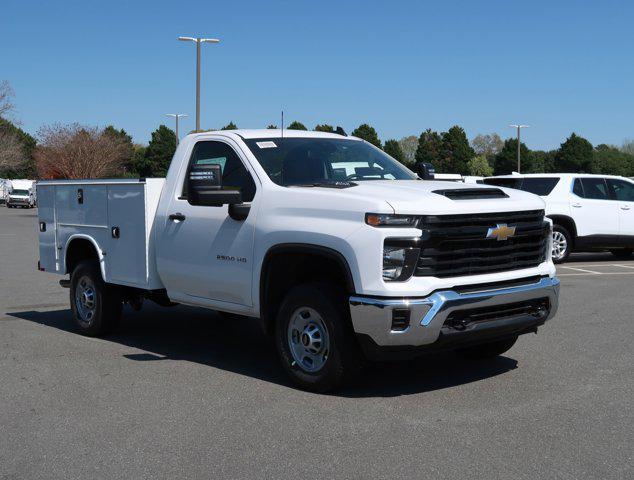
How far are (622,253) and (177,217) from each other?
13.4m

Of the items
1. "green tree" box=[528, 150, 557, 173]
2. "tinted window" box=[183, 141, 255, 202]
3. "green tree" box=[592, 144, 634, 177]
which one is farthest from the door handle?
"green tree" box=[528, 150, 557, 173]

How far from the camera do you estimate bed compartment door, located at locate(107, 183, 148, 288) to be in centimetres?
782

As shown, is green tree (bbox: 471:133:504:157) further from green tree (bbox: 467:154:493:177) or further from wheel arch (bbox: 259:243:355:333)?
wheel arch (bbox: 259:243:355:333)

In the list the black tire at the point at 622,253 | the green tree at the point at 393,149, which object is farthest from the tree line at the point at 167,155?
the black tire at the point at 622,253

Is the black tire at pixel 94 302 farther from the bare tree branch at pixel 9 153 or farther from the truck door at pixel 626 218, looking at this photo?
the bare tree branch at pixel 9 153

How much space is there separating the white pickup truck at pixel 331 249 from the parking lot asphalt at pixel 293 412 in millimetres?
422

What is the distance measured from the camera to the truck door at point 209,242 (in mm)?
6781

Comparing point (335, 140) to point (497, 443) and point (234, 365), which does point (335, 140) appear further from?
point (497, 443)

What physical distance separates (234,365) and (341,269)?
6.25 feet

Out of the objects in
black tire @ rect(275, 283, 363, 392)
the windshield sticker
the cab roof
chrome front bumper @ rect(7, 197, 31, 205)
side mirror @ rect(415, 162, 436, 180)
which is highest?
the cab roof

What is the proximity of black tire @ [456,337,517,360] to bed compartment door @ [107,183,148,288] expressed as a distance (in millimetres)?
3016

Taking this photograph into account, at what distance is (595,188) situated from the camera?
1700 centimetres

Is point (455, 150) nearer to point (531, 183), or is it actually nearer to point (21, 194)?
point (21, 194)

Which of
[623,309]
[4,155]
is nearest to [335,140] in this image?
[623,309]
